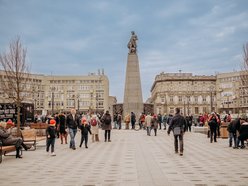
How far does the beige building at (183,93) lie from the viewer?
12312 centimetres

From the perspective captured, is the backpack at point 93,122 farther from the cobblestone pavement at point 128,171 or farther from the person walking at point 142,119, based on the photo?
the person walking at point 142,119

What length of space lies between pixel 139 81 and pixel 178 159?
1226 inches

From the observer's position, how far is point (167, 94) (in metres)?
123

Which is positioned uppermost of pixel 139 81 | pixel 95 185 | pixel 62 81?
pixel 62 81

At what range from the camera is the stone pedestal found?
4391 centimetres

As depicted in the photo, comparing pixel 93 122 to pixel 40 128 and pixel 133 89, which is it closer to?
pixel 40 128

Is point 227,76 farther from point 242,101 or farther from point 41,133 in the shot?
point 41,133

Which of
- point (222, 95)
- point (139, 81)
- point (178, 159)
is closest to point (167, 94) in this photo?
point (222, 95)

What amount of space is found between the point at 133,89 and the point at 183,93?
269ft

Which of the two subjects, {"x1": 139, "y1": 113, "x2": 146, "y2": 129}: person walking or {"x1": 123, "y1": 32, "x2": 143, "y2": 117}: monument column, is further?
{"x1": 123, "y1": 32, "x2": 143, "y2": 117}: monument column

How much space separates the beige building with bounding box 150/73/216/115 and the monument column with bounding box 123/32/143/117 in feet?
260

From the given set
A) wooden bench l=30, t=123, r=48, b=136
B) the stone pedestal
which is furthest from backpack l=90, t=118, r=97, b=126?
the stone pedestal

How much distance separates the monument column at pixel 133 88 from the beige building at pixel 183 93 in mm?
79165

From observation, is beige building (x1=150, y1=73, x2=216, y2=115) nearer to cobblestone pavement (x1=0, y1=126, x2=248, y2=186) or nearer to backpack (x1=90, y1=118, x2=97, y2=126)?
backpack (x1=90, y1=118, x2=97, y2=126)
